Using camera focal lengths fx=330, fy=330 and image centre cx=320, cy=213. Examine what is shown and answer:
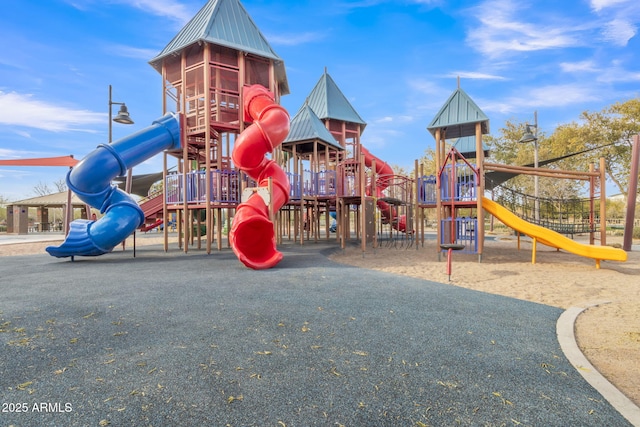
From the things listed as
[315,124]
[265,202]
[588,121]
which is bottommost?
[265,202]

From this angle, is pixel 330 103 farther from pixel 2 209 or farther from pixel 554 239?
pixel 2 209

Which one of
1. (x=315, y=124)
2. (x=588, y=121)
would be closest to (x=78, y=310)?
(x=315, y=124)

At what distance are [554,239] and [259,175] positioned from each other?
9360mm

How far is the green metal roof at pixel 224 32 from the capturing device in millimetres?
11875

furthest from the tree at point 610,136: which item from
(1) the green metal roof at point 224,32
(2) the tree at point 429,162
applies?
(1) the green metal roof at point 224,32

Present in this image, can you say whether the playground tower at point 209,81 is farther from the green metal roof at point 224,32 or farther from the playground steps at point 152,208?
the playground steps at point 152,208

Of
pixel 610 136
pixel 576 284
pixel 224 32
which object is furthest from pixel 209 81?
pixel 610 136

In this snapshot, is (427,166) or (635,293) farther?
(427,166)

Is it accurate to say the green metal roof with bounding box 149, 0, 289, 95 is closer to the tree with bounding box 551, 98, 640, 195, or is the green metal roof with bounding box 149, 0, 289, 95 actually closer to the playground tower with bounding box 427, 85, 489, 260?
the playground tower with bounding box 427, 85, 489, 260

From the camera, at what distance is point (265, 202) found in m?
9.17

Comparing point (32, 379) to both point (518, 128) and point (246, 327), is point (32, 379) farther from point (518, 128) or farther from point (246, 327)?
point (518, 128)

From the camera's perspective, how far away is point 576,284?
7.38 m

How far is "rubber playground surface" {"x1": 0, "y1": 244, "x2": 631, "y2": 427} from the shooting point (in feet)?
7.99

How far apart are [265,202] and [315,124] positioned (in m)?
7.41
